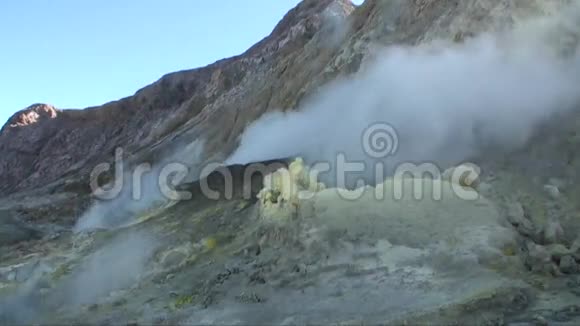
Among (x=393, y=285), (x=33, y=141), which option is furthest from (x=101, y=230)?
(x=33, y=141)

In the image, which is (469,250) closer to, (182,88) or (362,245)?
(362,245)

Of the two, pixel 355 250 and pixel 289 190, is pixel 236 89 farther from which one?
pixel 355 250

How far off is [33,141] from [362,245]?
29.6 metres

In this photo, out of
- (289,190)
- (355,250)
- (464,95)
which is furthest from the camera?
(464,95)

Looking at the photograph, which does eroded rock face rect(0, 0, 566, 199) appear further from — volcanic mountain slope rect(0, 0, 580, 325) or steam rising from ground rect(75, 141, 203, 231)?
steam rising from ground rect(75, 141, 203, 231)

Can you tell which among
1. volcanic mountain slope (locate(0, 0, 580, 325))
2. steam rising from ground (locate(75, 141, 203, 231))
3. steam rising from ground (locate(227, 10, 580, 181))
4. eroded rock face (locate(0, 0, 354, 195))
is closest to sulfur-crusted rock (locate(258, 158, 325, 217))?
volcanic mountain slope (locate(0, 0, 580, 325))

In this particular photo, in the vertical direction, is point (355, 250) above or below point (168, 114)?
below

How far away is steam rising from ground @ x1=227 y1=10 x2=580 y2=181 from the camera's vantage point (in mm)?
8227

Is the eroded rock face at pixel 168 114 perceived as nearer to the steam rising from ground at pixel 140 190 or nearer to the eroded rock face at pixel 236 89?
the eroded rock face at pixel 236 89

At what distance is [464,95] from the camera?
882cm

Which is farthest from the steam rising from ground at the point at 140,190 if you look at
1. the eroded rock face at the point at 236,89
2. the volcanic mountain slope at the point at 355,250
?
the eroded rock face at the point at 236,89

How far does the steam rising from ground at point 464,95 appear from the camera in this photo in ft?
27.0

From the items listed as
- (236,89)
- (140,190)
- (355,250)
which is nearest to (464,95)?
(355,250)

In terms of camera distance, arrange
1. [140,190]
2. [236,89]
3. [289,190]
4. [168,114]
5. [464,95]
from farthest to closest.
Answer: [168,114]
[236,89]
[140,190]
[464,95]
[289,190]
